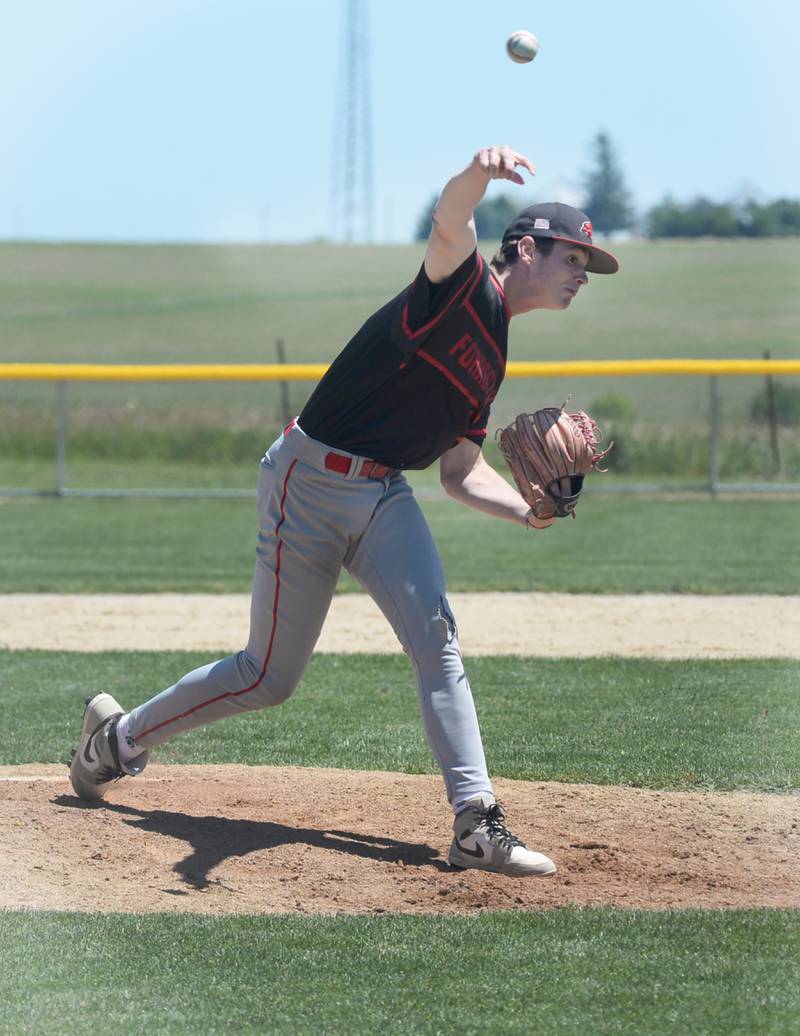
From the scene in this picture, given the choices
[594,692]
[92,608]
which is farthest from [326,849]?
[92,608]

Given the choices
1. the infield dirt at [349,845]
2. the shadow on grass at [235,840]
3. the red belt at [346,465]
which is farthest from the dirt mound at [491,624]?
the red belt at [346,465]

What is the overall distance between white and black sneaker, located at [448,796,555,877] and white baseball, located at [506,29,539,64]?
202 centimetres

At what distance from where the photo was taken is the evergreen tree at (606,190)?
97.1ft

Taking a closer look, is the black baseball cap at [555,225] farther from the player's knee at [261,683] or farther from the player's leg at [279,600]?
the player's knee at [261,683]

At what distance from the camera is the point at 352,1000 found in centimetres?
308

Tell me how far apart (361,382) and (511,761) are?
1.96 meters

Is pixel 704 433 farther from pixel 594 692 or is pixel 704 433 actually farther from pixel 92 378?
pixel 594 692

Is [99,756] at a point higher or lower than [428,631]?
lower

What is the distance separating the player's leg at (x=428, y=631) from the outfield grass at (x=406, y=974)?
19.5 inches

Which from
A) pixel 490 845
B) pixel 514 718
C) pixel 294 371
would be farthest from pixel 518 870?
pixel 294 371

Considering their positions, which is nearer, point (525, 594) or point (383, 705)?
point (383, 705)

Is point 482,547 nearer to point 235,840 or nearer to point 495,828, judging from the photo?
point 235,840

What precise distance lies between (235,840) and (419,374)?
1.52 meters

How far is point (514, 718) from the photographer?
19.9 feet
